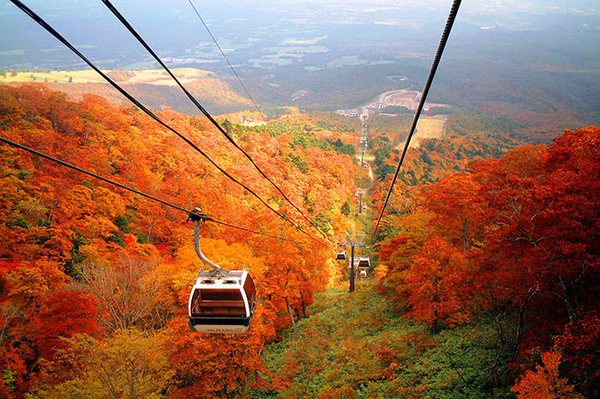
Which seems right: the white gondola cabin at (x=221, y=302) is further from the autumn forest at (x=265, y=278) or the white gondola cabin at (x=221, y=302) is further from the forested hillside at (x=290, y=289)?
the forested hillside at (x=290, y=289)

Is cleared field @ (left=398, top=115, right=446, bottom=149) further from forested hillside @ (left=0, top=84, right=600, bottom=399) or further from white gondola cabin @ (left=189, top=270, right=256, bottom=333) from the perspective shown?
white gondola cabin @ (left=189, top=270, right=256, bottom=333)

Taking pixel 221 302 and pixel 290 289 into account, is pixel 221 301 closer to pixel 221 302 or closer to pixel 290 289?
pixel 221 302

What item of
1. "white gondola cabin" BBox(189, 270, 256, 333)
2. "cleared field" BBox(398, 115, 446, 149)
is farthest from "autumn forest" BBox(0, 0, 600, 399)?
"cleared field" BBox(398, 115, 446, 149)

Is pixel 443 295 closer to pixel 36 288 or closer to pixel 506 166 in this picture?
pixel 506 166

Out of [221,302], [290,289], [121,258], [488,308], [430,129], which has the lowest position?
[430,129]

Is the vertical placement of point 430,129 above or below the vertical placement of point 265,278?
below

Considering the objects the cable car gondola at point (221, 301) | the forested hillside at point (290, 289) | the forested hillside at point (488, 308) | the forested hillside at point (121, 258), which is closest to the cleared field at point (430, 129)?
the forested hillside at point (121, 258)

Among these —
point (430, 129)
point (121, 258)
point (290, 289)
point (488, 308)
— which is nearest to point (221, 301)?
point (488, 308)
